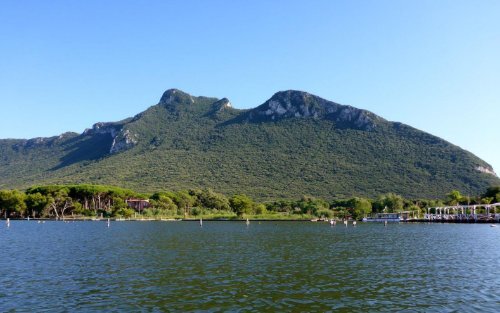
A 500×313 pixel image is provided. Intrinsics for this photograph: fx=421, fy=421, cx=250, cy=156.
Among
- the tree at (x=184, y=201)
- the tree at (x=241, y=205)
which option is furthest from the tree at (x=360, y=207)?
the tree at (x=184, y=201)

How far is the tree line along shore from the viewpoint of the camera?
6029 inches

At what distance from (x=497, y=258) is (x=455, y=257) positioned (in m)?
4.20

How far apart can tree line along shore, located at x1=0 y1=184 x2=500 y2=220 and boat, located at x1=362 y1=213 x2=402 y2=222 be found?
2081 millimetres

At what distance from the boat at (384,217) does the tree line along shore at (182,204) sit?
2081 mm

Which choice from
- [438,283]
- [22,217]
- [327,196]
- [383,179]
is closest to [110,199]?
[22,217]

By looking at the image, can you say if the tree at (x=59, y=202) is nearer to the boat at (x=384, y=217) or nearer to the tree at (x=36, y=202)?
Answer: the tree at (x=36, y=202)

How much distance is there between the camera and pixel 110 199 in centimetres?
16488

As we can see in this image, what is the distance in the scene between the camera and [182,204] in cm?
17225

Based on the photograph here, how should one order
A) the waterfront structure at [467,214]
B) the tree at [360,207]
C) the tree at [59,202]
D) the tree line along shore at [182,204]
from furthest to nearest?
the tree at [360,207] < the tree line along shore at [182,204] < the tree at [59,202] < the waterfront structure at [467,214]

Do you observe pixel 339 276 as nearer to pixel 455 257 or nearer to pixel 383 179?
pixel 455 257

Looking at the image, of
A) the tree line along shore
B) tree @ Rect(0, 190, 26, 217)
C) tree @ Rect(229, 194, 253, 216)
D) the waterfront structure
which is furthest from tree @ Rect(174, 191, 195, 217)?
the waterfront structure

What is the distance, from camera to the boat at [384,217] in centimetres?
17050

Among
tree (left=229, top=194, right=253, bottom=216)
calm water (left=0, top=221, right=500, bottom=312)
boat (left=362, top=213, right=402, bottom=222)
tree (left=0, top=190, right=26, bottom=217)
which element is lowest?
boat (left=362, top=213, right=402, bottom=222)

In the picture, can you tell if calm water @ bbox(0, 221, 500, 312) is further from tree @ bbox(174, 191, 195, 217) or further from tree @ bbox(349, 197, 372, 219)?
tree @ bbox(174, 191, 195, 217)
